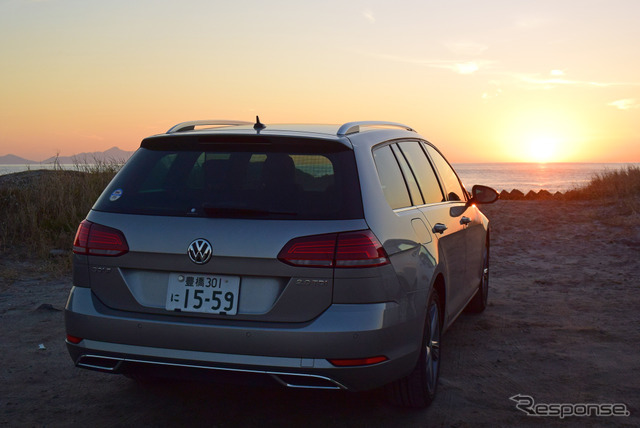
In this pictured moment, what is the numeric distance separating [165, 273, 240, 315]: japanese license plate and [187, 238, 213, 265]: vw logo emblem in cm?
8

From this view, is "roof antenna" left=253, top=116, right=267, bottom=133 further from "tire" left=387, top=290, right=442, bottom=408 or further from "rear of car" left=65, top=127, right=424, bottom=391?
"tire" left=387, top=290, right=442, bottom=408

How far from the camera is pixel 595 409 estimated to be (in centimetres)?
427

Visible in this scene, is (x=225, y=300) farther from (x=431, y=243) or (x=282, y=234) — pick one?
(x=431, y=243)

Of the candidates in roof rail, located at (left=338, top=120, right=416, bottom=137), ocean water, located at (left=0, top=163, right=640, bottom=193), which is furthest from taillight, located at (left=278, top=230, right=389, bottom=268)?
ocean water, located at (left=0, top=163, right=640, bottom=193)

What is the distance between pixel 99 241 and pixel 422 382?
6.37 feet

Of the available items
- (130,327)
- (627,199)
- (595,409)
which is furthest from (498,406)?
(627,199)

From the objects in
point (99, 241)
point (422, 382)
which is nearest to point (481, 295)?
point (422, 382)

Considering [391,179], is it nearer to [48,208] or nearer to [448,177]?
[448,177]

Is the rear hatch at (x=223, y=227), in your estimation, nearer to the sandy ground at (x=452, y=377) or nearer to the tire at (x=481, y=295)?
the sandy ground at (x=452, y=377)

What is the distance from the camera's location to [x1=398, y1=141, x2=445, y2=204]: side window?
15.9ft

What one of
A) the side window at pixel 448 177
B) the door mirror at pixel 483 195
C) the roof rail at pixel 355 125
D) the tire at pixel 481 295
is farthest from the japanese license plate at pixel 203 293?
the tire at pixel 481 295

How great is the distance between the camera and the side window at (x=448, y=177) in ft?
18.4

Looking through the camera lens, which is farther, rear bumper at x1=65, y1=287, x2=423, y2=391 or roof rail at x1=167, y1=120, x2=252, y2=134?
roof rail at x1=167, y1=120, x2=252, y2=134

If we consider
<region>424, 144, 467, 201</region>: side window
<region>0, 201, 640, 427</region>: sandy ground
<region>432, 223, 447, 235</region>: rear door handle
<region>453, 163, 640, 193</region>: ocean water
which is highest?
<region>424, 144, 467, 201</region>: side window
